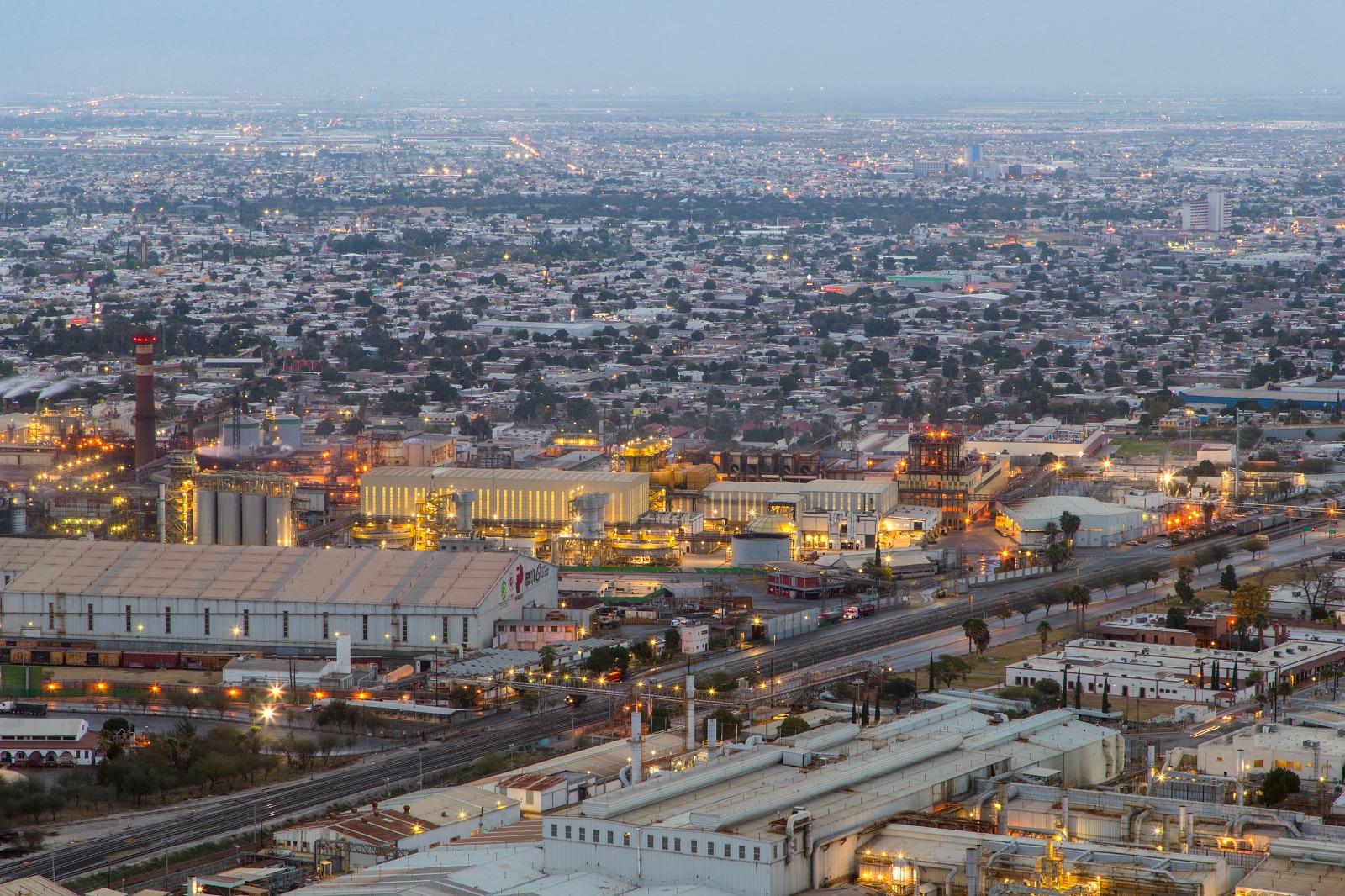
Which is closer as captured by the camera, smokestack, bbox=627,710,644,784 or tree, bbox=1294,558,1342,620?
smokestack, bbox=627,710,644,784

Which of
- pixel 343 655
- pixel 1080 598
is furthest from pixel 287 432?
pixel 1080 598

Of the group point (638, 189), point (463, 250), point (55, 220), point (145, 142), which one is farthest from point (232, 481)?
point (145, 142)

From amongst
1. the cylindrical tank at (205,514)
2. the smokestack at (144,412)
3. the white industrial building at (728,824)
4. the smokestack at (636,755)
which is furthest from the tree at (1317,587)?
the smokestack at (144,412)

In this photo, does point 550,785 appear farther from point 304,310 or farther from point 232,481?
point 304,310

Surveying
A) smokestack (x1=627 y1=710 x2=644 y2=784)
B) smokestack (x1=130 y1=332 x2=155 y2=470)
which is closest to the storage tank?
smokestack (x1=130 y1=332 x2=155 y2=470)

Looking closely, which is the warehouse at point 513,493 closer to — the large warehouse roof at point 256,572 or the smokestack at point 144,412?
the smokestack at point 144,412

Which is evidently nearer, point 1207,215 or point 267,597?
point 267,597

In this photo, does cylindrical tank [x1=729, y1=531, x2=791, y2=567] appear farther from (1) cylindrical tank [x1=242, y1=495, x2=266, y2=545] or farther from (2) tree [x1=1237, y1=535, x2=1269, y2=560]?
(2) tree [x1=1237, y1=535, x2=1269, y2=560]

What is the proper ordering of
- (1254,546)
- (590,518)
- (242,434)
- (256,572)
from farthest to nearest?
(242,434), (1254,546), (590,518), (256,572)

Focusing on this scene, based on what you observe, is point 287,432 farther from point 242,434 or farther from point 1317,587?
point 1317,587
